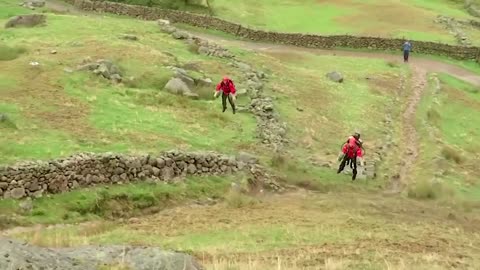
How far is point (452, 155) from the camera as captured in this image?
3150cm

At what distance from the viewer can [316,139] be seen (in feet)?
101

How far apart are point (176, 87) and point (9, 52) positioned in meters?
8.13

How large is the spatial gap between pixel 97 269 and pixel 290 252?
20.8 feet

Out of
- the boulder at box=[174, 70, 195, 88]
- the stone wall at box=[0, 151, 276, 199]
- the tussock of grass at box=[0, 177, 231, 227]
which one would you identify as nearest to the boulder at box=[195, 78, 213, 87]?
the boulder at box=[174, 70, 195, 88]

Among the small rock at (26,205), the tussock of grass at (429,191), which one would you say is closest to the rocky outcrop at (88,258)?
the small rock at (26,205)

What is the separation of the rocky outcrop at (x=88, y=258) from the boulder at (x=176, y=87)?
18506 mm

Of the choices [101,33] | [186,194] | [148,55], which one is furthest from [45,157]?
[101,33]

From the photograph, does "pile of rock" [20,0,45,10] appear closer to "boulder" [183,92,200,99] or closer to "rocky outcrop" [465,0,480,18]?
"boulder" [183,92,200,99]

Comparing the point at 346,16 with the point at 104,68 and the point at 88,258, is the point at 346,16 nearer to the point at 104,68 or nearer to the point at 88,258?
the point at 104,68

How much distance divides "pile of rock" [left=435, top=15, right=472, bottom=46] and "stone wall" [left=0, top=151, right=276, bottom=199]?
35.3 meters

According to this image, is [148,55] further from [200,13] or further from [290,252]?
[200,13]

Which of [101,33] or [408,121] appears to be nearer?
[408,121]

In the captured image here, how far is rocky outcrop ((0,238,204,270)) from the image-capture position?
34.3 ft

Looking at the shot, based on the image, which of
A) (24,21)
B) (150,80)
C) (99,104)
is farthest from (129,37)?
(99,104)
